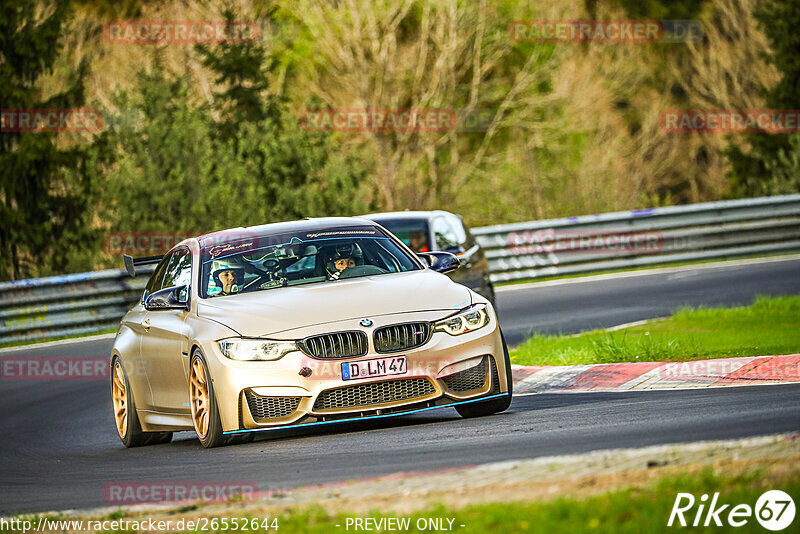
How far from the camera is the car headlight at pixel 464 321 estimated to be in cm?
932

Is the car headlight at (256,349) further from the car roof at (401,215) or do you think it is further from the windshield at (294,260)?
the car roof at (401,215)

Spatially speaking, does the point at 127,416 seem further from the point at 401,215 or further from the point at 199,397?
the point at 401,215

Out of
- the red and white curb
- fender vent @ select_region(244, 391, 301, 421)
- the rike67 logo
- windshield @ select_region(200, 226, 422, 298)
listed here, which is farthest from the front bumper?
the rike67 logo

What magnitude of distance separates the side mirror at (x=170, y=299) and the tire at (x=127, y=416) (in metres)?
0.91

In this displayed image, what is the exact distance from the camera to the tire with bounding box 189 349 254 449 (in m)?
9.39

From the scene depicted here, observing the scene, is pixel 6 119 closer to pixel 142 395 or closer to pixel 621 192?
pixel 142 395

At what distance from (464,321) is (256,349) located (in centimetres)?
141

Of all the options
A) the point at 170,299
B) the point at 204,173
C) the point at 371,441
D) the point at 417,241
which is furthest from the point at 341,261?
the point at 204,173

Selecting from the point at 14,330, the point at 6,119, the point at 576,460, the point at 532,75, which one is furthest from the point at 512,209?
the point at 576,460

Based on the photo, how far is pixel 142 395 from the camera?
1087cm

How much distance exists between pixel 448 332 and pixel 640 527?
4.25 meters

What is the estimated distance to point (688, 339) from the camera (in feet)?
44.9

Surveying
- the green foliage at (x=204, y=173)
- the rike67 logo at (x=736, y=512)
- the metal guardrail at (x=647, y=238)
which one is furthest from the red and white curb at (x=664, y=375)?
the green foliage at (x=204, y=173)

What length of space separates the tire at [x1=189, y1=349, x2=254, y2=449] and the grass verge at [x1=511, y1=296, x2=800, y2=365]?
4.20 meters
